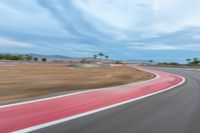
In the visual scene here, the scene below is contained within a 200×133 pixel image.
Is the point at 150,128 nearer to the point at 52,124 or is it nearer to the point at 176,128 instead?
the point at 176,128

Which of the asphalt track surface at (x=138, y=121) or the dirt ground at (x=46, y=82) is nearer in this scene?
the asphalt track surface at (x=138, y=121)

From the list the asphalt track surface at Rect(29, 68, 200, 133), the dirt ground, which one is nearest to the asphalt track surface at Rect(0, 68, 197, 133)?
the asphalt track surface at Rect(29, 68, 200, 133)

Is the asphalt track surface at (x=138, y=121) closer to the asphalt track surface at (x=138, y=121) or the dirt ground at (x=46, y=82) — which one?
the asphalt track surface at (x=138, y=121)

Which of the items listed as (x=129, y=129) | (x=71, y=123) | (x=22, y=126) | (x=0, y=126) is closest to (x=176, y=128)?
(x=129, y=129)

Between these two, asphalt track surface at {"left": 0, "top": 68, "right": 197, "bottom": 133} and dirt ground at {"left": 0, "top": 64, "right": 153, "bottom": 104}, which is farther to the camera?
dirt ground at {"left": 0, "top": 64, "right": 153, "bottom": 104}

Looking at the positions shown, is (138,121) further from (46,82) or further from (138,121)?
(46,82)

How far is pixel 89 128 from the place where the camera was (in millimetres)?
6309

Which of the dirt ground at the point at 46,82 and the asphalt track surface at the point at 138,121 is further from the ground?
the asphalt track surface at the point at 138,121

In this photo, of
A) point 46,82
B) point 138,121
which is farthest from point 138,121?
point 46,82

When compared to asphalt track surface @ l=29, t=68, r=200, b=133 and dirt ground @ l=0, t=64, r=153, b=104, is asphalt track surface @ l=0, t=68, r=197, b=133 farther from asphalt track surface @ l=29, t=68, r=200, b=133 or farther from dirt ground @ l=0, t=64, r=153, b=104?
dirt ground @ l=0, t=64, r=153, b=104

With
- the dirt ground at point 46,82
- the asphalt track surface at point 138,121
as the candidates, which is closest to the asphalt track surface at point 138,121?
the asphalt track surface at point 138,121

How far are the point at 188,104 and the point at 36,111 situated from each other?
569cm

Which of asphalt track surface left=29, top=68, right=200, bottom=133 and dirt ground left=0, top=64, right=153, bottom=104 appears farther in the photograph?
dirt ground left=0, top=64, right=153, bottom=104

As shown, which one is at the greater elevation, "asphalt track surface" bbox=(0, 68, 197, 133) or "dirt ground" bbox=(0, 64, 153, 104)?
"asphalt track surface" bbox=(0, 68, 197, 133)
